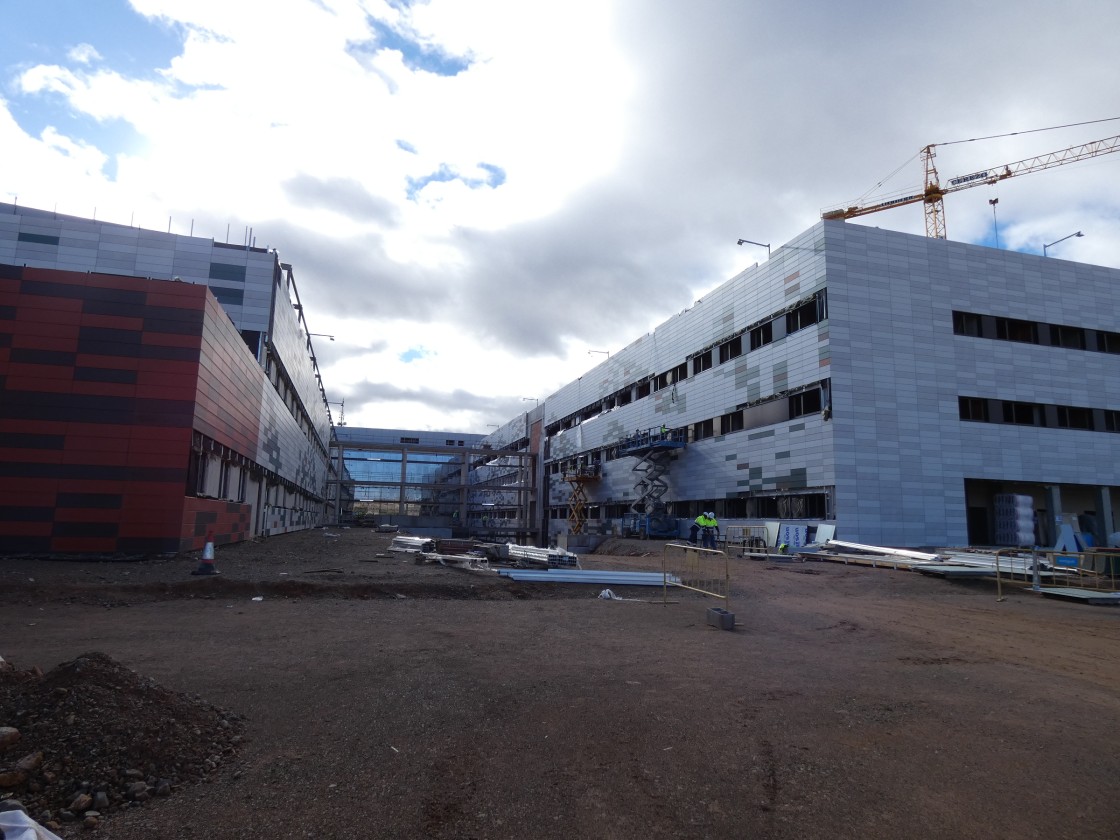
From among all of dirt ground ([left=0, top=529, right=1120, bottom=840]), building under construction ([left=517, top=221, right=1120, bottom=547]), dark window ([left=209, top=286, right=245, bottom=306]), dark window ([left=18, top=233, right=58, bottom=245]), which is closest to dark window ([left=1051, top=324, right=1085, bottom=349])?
building under construction ([left=517, top=221, right=1120, bottom=547])

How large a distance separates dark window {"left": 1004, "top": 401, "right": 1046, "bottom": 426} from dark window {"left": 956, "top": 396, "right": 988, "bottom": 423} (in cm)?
133

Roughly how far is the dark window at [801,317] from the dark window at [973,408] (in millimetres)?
8577

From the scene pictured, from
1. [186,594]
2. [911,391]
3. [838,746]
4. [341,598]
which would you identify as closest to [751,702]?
[838,746]

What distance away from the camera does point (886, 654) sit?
912 cm

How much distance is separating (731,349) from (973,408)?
13.2 meters

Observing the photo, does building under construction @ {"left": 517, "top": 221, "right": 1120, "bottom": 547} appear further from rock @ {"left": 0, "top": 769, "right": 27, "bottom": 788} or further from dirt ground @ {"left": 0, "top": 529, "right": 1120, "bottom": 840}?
rock @ {"left": 0, "top": 769, "right": 27, "bottom": 788}

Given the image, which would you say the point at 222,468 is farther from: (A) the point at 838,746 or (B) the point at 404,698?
(A) the point at 838,746

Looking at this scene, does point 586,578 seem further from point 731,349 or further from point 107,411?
point 731,349

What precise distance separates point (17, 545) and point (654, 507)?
35896 millimetres

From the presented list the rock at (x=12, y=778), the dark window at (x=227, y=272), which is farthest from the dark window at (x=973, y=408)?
the dark window at (x=227, y=272)

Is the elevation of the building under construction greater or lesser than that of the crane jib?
lesser

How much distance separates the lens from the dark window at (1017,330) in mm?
34094

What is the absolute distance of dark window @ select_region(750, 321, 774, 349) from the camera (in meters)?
36.0

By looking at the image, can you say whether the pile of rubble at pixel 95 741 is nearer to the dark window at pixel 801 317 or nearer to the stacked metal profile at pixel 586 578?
the stacked metal profile at pixel 586 578
